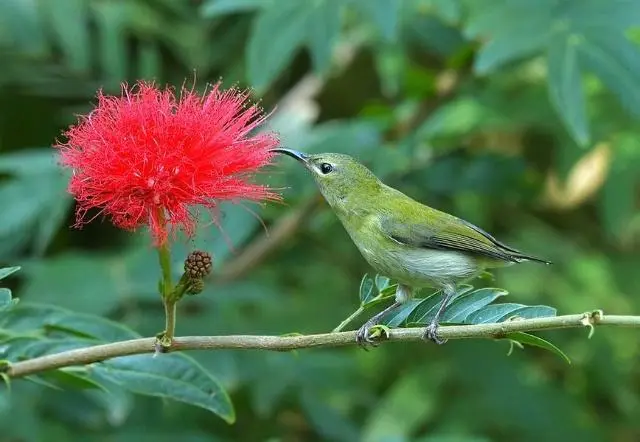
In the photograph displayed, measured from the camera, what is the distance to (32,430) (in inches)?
114

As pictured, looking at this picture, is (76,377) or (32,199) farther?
(32,199)

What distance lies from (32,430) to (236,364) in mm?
738

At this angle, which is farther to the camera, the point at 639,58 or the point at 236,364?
the point at 236,364

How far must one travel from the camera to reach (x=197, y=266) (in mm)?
1658

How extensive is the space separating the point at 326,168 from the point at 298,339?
0.87 meters

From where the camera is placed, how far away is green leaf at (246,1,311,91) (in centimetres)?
291

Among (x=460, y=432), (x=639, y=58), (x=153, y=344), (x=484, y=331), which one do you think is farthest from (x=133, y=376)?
(x=460, y=432)

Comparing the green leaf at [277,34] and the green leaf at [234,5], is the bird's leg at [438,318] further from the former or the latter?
the green leaf at [234,5]

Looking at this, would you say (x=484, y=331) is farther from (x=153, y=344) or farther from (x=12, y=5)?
(x=12, y=5)

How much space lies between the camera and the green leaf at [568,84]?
267 cm

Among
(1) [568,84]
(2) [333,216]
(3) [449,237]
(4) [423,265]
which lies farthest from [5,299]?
(2) [333,216]

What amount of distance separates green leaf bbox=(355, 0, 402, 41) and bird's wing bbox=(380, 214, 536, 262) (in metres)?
0.80

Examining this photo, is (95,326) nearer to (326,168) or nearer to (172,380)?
(172,380)

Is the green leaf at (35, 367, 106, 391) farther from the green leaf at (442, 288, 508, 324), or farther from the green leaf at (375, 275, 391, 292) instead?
the green leaf at (442, 288, 508, 324)
